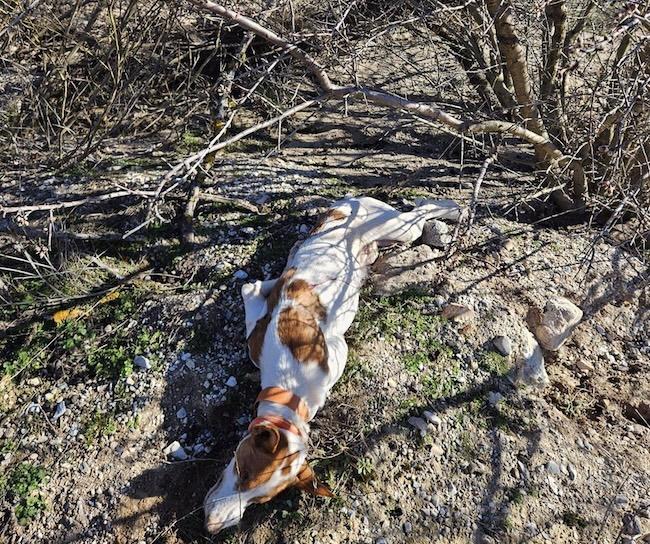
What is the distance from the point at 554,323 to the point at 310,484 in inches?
73.4

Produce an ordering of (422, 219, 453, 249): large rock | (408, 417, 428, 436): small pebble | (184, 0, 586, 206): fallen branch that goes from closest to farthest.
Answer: (184, 0, 586, 206): fallen branch < (408, 417, 428, 436): small pebble < (422, 219, 453, 249): large rock

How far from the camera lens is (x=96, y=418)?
3252 mm

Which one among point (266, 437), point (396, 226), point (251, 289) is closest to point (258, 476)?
point (266, 437)

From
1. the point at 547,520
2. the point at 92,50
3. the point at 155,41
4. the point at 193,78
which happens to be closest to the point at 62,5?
the point at 92,50

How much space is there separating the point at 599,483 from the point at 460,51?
3.44 metres

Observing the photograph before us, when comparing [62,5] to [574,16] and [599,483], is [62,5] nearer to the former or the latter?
[574,16]

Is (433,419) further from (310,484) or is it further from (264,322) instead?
(264,322)

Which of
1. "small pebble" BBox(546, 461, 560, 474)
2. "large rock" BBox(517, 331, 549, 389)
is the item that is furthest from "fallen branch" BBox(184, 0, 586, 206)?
"small pebble" BBox(546, 461, 560, 474)

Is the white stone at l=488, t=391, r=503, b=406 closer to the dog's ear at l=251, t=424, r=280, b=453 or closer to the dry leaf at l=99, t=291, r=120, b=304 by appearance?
the dog's ear at l=251, t=424, r=280, b=453

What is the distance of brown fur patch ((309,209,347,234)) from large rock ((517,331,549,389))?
147cm

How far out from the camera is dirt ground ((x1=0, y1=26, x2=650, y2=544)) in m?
2.92

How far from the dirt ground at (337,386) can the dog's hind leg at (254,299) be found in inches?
5.8

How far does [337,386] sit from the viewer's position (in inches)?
131

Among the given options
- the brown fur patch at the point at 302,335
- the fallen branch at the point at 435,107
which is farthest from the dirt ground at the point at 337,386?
the fallen branch at the point at 435,107
